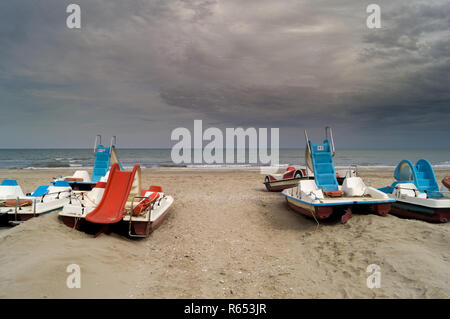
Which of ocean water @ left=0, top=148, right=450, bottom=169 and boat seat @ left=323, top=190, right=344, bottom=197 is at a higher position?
ocean water @ left=0, top=148, right=450, bottom=169

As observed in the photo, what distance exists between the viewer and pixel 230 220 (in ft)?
29.3

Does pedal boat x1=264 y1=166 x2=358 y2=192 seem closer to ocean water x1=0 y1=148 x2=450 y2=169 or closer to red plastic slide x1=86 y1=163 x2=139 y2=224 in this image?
red plastic slide x1=86 y1=163 x2=139 y2=224

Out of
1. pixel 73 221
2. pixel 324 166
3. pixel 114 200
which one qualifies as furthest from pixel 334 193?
pixel 73 221

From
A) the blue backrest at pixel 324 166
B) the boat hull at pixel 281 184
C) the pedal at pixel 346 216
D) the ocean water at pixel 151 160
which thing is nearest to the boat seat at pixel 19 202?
the pedal at pixel 346 216

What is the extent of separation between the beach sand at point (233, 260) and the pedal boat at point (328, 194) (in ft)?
1.20

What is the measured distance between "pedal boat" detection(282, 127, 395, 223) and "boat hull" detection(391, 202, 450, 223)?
3.88ft

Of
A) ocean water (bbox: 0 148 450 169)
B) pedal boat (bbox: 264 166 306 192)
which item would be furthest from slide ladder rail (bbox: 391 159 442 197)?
ocean water (bbox: 0 148 450 169)

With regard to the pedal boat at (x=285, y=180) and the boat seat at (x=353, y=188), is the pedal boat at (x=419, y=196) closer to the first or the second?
the boat seat at (x=353, y=188)

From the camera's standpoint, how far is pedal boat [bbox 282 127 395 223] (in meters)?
7.41

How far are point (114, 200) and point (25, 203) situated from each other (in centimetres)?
296

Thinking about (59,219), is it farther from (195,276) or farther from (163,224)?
(195,276)

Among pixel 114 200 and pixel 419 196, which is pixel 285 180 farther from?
pixel 114 200

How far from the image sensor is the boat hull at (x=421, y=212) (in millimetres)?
7656
